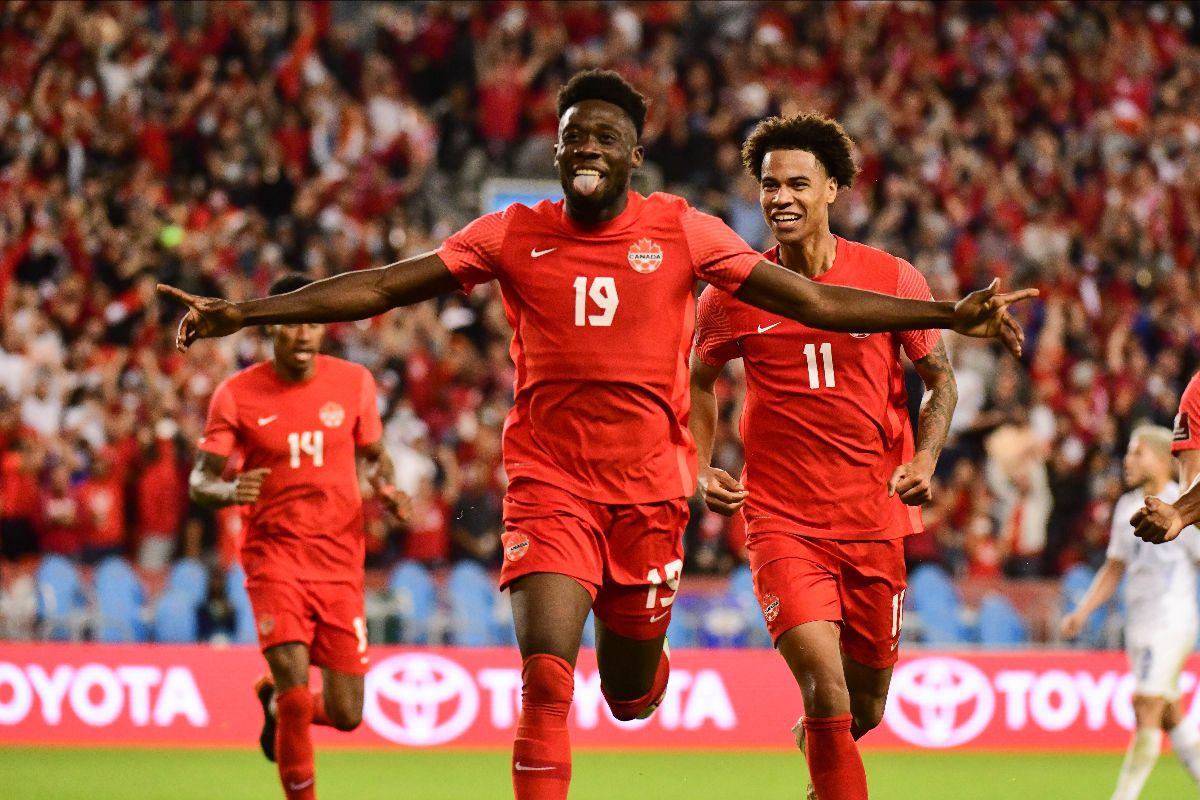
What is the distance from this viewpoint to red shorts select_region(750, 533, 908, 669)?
22.7ft

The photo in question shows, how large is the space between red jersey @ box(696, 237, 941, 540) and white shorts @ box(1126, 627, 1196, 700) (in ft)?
10.2

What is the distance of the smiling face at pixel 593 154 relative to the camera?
6.20m

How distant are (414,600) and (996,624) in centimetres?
495

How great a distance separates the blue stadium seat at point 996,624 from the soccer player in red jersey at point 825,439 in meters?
7.65

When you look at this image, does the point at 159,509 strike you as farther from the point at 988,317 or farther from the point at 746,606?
the point at 988,317

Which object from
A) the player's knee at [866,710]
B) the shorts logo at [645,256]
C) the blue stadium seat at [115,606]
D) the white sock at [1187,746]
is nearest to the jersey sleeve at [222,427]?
the shorts logo at [645,256]

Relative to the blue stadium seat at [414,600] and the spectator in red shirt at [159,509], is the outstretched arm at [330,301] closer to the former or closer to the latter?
the blue stadium seat at [414,600]

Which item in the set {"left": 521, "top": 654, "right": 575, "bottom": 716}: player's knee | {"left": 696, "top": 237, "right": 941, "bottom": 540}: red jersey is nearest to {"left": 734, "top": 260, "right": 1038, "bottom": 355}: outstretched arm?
{"left": 696, "top": 237, "right": 941, "bottom": 540}: red jersey

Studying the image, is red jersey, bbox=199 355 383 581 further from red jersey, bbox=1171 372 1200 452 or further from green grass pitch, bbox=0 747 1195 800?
red jersey, bbox=1171 372 1200 452

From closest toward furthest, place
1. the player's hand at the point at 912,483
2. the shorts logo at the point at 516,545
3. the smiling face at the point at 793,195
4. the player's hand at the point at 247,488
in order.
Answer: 1. the shorts logo at the point at 516,545
2. the player's hand at the point at 912,483
3. the smiling face at the point at 793,195
4. the player's hand at the point at 247,488

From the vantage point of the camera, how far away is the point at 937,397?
739 cm

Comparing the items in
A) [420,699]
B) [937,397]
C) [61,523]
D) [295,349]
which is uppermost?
[295,349]

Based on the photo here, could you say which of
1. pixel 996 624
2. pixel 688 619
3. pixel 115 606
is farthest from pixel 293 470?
pixel 996 624

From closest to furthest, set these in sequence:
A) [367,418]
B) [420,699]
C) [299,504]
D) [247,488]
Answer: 1. [247,488]
2. [299,504]
3. [367,418]
4. [420,699]
